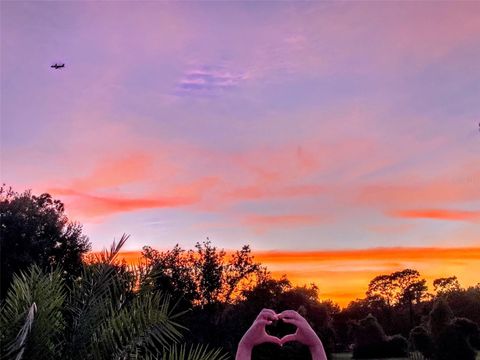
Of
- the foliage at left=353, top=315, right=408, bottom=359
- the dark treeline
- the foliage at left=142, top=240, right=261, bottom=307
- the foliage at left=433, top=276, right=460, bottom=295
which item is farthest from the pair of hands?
the foliage at left=433, top=276, right=460, bottom=295

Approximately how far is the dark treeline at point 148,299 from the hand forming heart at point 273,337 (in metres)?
1.67

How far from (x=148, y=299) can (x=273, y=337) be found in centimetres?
277

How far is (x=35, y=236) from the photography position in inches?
1218

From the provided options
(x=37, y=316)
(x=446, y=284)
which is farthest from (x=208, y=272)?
(x=446, y=284)

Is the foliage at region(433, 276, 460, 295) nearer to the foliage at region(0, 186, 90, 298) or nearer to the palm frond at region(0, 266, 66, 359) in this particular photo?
the foliage at region(0, 186, 90, 298)

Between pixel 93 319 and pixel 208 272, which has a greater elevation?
pixel 208 272

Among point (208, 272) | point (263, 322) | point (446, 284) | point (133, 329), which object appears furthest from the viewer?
point (446, 284)

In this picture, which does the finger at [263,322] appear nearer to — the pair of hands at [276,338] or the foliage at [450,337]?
the pair of hands at [276,338]

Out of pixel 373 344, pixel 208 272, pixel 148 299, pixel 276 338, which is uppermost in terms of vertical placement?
pixel 208 272

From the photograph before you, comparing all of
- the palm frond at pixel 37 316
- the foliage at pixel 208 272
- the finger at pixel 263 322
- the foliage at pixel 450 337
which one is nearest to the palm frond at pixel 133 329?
the palm frond at pixel 37 316

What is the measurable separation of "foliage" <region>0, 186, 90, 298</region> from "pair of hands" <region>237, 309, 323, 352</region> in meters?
27.0

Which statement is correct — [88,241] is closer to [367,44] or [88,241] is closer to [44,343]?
[367,44]

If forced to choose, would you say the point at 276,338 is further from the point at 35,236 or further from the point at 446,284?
the point at 446,284

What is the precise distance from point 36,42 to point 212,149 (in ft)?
22.4
